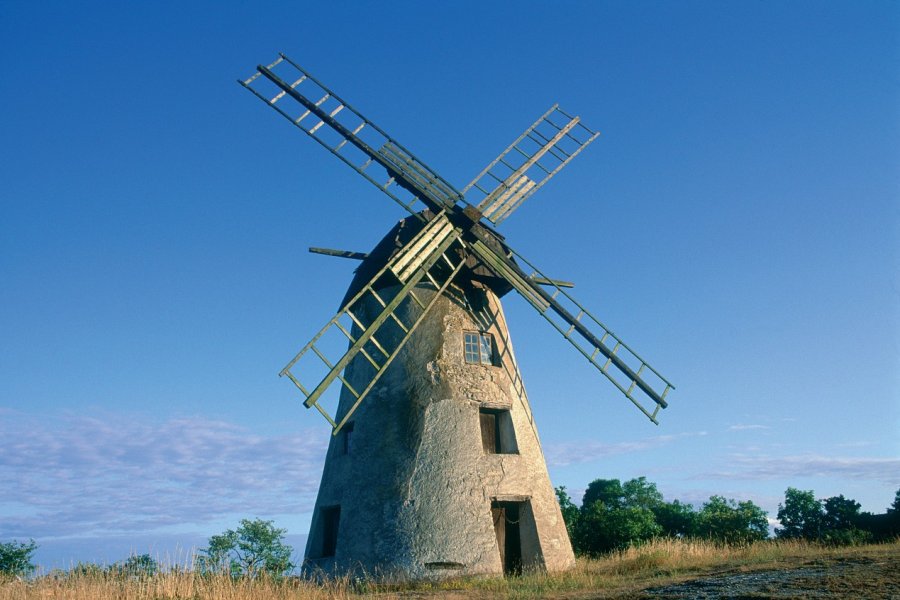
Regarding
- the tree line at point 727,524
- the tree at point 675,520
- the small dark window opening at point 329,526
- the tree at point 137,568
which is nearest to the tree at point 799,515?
the tree line at point 727,524

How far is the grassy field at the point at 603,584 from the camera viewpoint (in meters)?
8.21

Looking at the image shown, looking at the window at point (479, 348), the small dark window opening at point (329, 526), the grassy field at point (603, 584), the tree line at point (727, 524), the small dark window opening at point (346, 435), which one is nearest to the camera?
the grassy field at point (603, 584)

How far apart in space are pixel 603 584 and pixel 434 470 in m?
3.47

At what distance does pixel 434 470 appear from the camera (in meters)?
12.0

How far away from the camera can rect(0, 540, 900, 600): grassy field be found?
26.9 feet

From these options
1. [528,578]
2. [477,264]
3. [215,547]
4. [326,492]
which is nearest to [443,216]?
[477,264]

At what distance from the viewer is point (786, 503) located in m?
22.2

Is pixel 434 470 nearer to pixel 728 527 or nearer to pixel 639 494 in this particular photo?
pixel 728 527

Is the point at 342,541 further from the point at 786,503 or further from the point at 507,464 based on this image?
the point at 786,503

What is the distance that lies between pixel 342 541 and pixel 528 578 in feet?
11.5

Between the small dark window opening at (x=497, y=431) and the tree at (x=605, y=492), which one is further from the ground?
the small dark window opening at (x=497, y=431)

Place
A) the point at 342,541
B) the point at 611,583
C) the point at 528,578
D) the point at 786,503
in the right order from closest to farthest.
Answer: the point at 611,583 → the point at 528,578 → the point at 342,541 → the point at 786,503

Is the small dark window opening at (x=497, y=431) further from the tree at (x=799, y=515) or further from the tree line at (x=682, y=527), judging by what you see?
the tree at (x=799, y=515)

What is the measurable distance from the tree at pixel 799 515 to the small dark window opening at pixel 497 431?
11.3m
